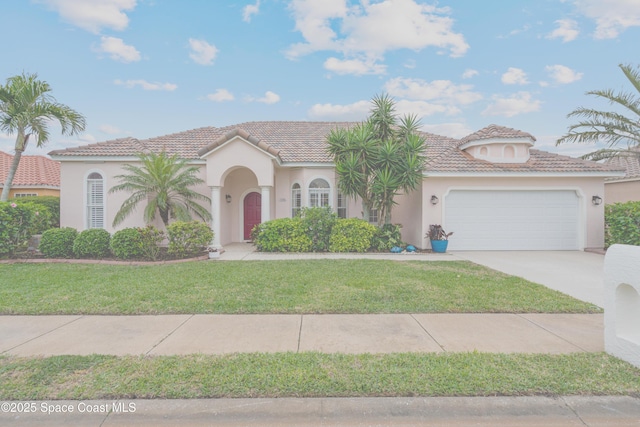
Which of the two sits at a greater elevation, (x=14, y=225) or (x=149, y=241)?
(x=14, y=225)

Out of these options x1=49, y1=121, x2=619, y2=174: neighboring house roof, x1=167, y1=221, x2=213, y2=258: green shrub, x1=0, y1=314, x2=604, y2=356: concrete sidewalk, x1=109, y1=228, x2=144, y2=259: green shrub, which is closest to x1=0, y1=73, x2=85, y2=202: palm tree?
x1=49, y1=121, x2=619, y2=174: neighboring house roof

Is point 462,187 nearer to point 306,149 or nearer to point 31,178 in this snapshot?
point 306,149

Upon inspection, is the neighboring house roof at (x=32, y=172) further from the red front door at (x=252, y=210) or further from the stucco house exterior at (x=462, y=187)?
the red front door at (x=252, y=210)

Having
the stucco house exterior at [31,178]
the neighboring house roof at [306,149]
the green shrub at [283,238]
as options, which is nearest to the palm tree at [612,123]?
the neighboring house roof at [306,149]

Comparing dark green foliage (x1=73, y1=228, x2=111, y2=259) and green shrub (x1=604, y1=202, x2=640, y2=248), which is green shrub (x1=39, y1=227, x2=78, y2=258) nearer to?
dark green foliage (x1=73, y1=228, x2=111, y2=259)

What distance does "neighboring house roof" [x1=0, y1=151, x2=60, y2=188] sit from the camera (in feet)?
72.5

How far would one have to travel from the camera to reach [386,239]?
491 inches

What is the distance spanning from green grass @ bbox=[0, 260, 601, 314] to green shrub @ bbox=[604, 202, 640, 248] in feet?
21.4

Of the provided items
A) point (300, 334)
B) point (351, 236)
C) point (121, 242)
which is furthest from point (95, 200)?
point (300, 334)

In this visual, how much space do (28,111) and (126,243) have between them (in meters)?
7.55

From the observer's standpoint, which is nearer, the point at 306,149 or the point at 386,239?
the point at 386,239

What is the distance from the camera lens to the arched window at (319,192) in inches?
553

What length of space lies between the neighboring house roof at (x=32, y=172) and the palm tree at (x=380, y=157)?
903 inches

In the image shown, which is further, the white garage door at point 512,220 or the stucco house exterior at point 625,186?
the stucco house exterior at point 625,186
